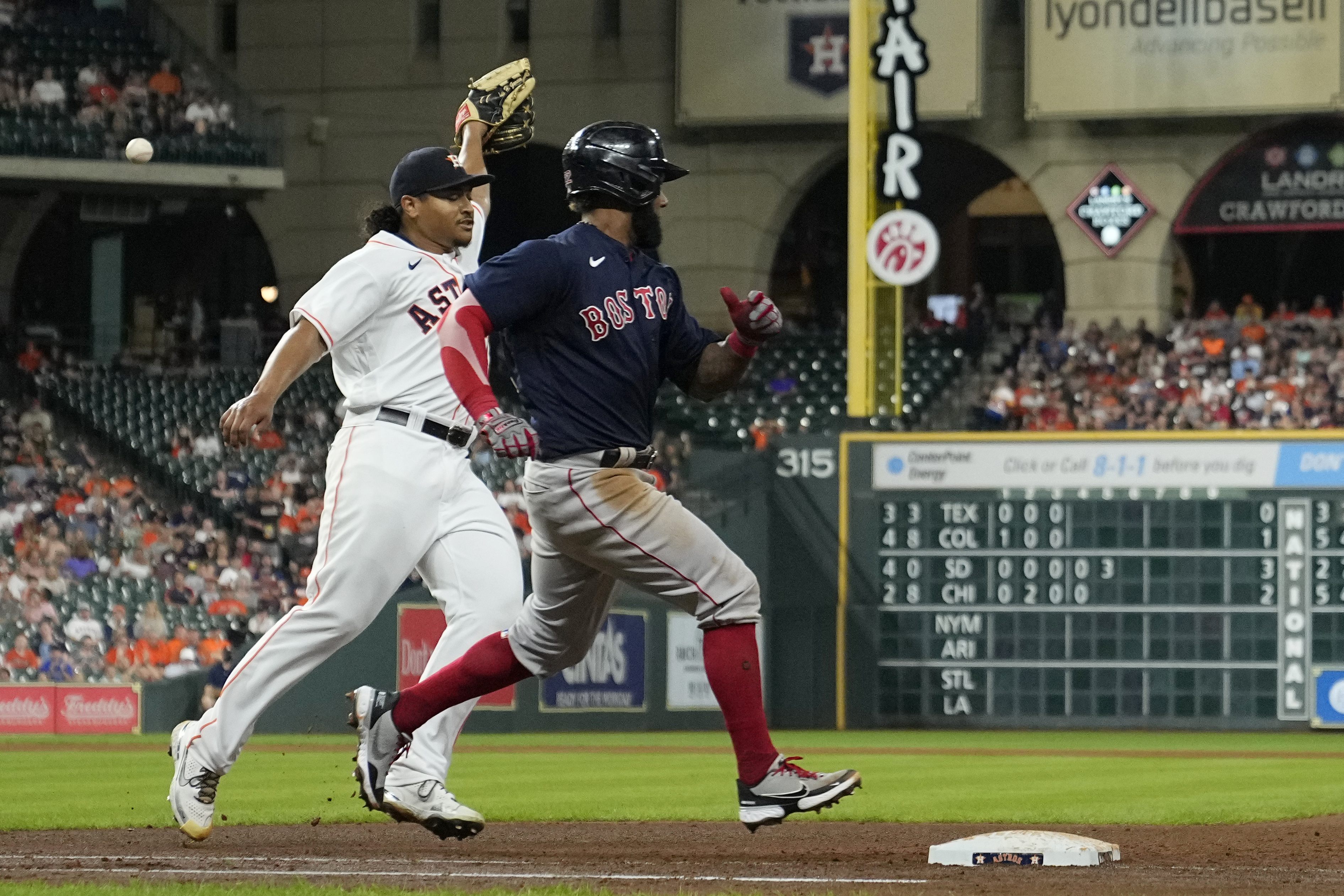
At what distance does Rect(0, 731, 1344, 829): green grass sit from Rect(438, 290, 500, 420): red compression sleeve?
278 cm

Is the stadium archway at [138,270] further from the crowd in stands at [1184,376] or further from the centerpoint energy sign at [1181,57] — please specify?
the crowd in stands at [1184,376]

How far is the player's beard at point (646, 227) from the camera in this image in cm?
580

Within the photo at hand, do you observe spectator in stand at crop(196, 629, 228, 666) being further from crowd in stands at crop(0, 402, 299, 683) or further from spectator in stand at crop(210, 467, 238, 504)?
spectator in stand at crop(210, 467, 238, 504)

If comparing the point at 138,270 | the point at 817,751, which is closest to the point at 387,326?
the point at 817,751

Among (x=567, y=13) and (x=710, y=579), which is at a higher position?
(x=567, y=13)

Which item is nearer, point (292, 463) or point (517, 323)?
point (517, 323)

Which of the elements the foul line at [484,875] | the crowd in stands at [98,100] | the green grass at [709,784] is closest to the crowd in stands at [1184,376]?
the green grass at [709,784]

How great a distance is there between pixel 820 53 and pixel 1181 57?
14.2ft

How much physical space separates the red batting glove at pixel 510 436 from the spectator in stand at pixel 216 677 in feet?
40.6

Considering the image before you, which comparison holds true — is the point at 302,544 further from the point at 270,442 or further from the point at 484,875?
the point at 484,875

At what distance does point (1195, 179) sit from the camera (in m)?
24.8

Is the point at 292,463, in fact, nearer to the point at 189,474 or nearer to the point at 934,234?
the point at 189,474

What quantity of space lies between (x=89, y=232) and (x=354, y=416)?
23821 millimetres

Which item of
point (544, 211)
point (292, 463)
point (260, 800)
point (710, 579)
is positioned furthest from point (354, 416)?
point (544, 211)
